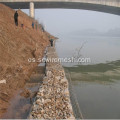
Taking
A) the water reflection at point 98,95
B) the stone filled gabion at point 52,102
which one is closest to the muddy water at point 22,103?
the stone filled gabion at point 52,102

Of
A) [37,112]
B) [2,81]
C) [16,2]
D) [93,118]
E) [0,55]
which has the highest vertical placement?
[16,2]

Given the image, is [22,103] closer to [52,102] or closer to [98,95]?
[52,102]

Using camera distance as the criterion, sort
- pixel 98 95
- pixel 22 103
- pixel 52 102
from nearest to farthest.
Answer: pixel 52 102 → pixel 22 103 → pixel 98 95

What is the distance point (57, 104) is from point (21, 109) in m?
2.48

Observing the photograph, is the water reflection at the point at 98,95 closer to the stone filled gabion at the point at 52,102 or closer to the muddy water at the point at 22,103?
the stone filled gabion at the point at 52,102

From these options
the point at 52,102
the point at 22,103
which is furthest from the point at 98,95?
the point at 22,103

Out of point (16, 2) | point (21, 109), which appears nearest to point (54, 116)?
point (21, 109)

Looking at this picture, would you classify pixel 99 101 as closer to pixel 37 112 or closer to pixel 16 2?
pixel 37 112

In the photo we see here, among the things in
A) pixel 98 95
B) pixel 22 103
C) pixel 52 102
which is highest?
pixel 52 102

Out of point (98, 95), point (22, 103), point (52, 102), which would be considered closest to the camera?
point (52, 102)

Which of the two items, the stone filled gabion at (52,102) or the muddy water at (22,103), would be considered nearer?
the stone filled gabion at (52,102)

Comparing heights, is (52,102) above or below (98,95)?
above

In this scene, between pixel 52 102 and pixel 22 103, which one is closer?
pixel 52 102

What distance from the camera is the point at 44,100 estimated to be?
7.98 meters
